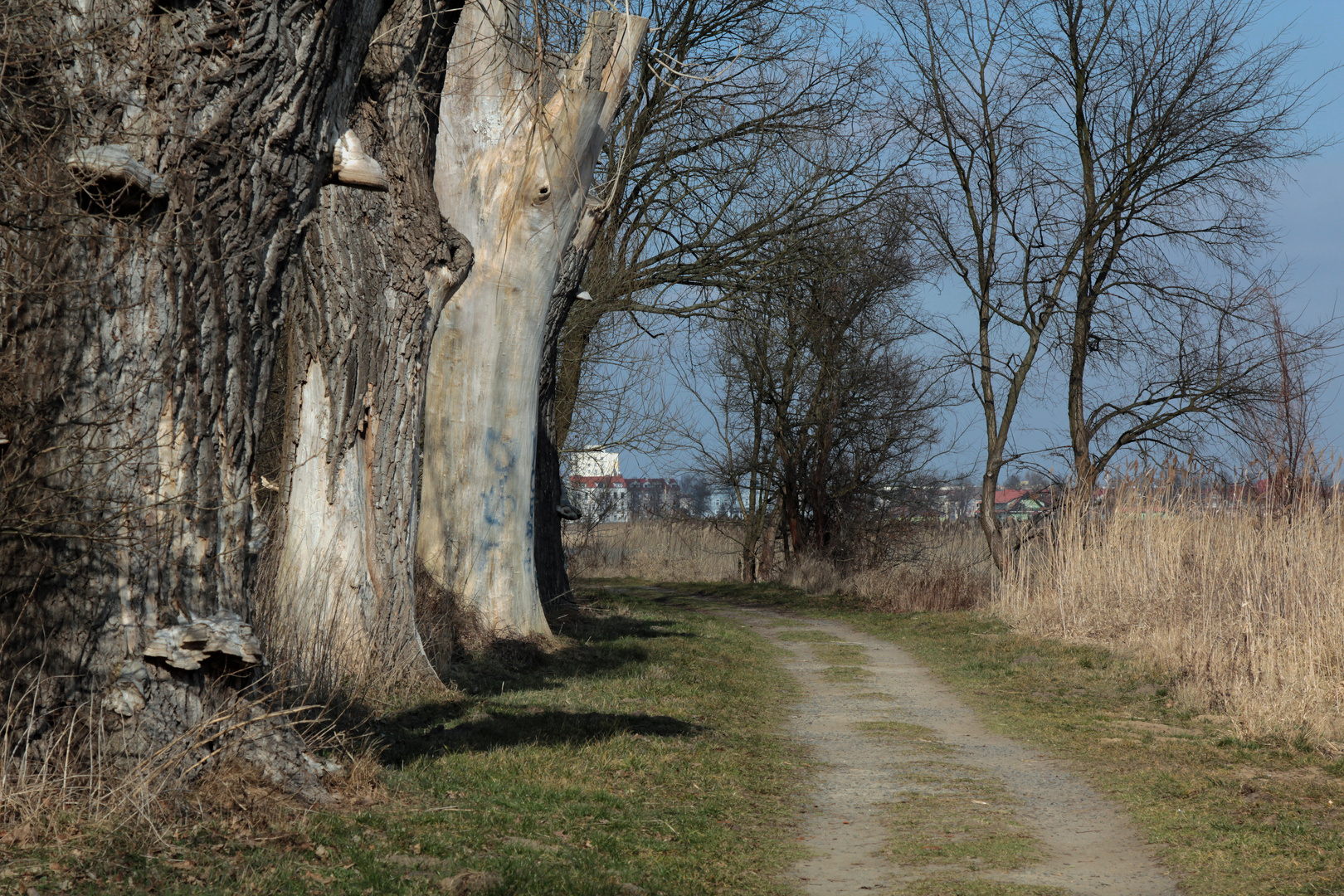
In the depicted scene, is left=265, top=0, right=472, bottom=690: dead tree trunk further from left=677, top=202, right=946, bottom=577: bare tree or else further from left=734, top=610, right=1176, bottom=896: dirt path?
left=677, top=202, right=946, bottom=577: bare tree

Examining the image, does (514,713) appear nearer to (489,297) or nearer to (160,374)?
(160,374)

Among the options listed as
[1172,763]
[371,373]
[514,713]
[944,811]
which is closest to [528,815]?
[944,811]

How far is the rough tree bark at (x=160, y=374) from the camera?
13.4 ft

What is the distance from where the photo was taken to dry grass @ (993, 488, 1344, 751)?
7965mm

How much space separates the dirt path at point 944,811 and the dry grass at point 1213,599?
6.47 ft

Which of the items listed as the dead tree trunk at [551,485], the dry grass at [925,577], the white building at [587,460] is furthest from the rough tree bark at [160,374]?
the white building at [587,460]

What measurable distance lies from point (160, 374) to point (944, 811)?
4.31m

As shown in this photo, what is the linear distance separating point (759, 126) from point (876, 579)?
8.16m

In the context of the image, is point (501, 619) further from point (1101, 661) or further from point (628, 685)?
point (1101, 661)

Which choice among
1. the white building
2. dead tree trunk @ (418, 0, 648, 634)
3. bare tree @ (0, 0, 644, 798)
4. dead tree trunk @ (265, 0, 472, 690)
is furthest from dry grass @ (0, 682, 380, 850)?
the white building

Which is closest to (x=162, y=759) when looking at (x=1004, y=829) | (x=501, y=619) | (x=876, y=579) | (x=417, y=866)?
(x=417, y=866)

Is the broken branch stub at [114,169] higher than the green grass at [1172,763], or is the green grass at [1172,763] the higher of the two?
the broken branch stub at [114,169]

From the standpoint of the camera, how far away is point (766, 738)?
302 inches

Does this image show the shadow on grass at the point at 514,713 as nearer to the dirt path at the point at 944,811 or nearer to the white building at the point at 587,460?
the dirt path at the point at 944,811
